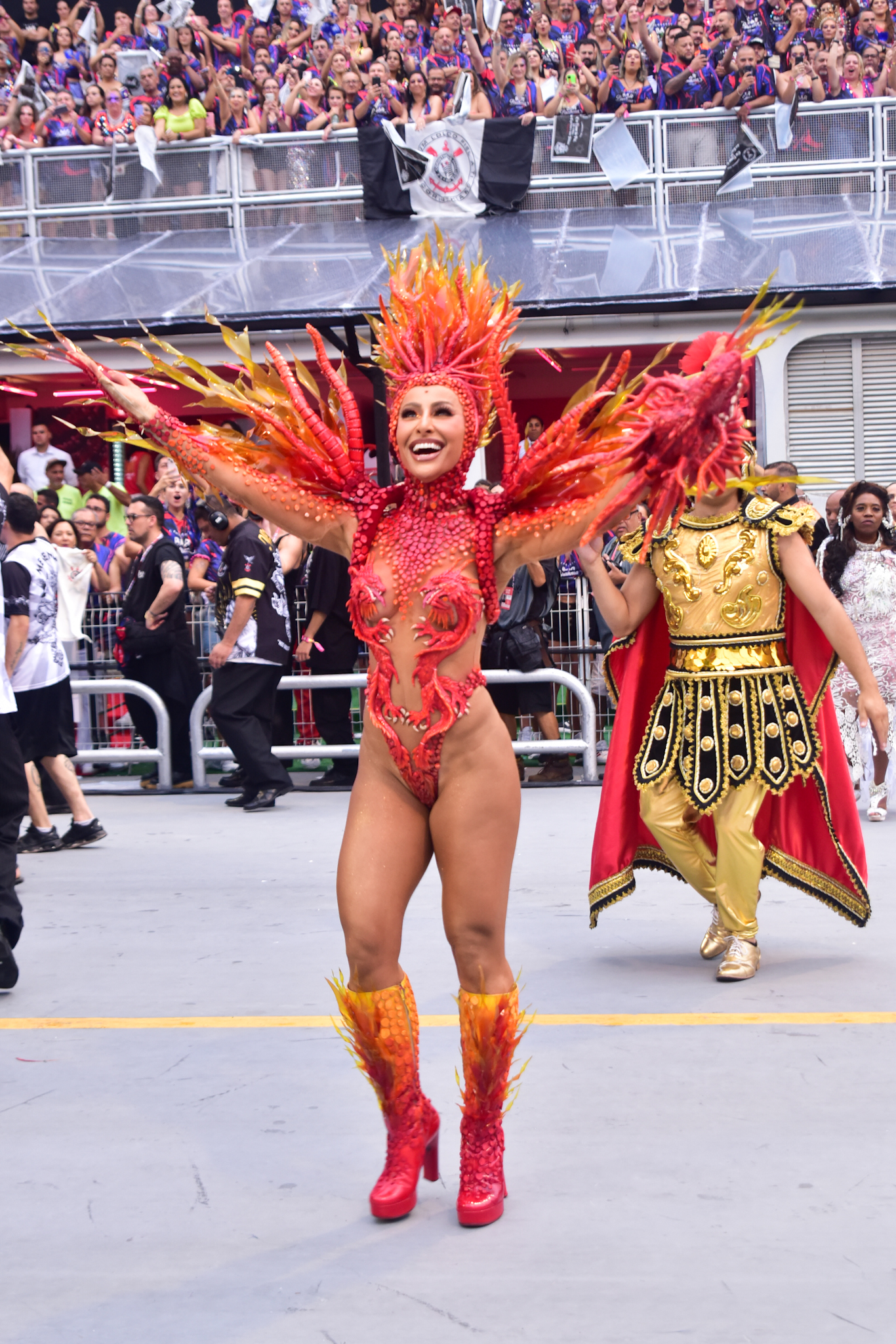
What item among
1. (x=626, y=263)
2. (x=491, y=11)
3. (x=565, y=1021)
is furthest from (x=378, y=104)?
(x=565, y=1021)

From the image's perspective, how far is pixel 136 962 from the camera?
5.34 meters

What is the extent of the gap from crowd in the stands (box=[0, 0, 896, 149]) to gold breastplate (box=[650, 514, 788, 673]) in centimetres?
971

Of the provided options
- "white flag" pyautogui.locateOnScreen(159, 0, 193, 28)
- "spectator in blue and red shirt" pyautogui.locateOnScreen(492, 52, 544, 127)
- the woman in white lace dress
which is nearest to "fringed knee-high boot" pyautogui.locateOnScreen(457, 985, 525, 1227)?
the woman in white lace dress

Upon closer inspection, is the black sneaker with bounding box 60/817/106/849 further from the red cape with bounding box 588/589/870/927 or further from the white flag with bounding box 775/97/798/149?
the white flag with bounding box 775/97/798/149

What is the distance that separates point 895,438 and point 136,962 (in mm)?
9701

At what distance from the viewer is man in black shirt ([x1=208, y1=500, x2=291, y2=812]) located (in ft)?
28.3

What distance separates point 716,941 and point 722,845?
443 mm

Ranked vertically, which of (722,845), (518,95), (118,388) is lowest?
(722,845)

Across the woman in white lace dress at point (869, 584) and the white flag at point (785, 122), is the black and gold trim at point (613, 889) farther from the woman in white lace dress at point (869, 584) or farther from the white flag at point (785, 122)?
the white flag at point (785, 122)

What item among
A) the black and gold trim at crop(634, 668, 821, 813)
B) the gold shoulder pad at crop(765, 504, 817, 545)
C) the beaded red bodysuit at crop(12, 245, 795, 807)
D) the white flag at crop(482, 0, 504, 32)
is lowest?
the black and gold trim at crop(634, 668, 821, 813)

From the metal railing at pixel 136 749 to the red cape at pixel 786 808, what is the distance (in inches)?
187

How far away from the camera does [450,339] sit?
→ 3.24 m

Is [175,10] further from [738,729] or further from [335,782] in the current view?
[738,729]

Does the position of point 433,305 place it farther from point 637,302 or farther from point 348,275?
point 348,275
